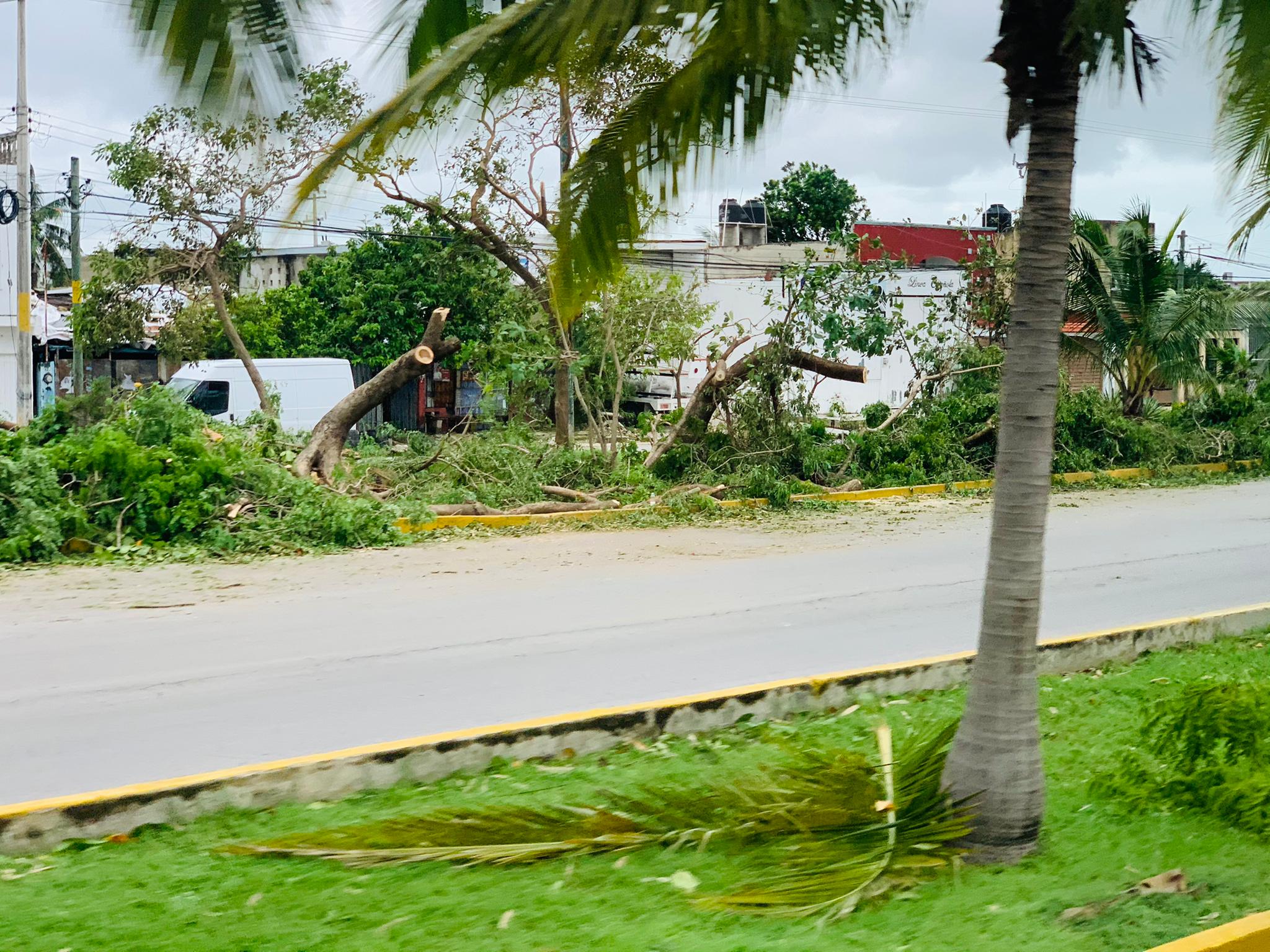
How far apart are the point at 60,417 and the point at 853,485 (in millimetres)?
10956

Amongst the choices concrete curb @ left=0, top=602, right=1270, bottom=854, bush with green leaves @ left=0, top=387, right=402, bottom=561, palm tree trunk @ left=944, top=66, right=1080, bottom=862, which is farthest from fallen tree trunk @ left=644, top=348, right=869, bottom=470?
palm tree trunk @ left=944, top=66, right=1080, bottom=862

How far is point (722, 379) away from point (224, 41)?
1564cm

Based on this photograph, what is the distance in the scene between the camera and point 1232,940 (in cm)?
375

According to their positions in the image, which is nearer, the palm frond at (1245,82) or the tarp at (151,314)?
the palm frond at (1245,82)

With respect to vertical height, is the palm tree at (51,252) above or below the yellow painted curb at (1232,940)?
above

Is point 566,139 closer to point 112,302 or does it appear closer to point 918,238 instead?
point 112,302

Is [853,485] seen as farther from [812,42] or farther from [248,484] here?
[812,42]

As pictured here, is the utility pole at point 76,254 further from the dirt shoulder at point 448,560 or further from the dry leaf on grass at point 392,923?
the dry leaf on grass at point 392,923

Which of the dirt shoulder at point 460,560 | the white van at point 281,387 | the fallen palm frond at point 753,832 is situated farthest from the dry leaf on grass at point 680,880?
the white van at point 281,387

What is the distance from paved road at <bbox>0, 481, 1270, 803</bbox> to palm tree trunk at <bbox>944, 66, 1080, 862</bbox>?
3028 mm

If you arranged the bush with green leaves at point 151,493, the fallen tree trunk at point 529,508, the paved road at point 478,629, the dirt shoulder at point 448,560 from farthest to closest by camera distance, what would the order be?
the fallen tree trunk at point 529,508, the bush with green leaves at point 151,493, the dirt shoulder at point 448,560, the paved road at point 478,629

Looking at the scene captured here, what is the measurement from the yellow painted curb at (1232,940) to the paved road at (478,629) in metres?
4.03

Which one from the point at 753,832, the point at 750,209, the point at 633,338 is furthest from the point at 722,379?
the point at 753,832

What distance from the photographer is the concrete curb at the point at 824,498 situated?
591 inches
